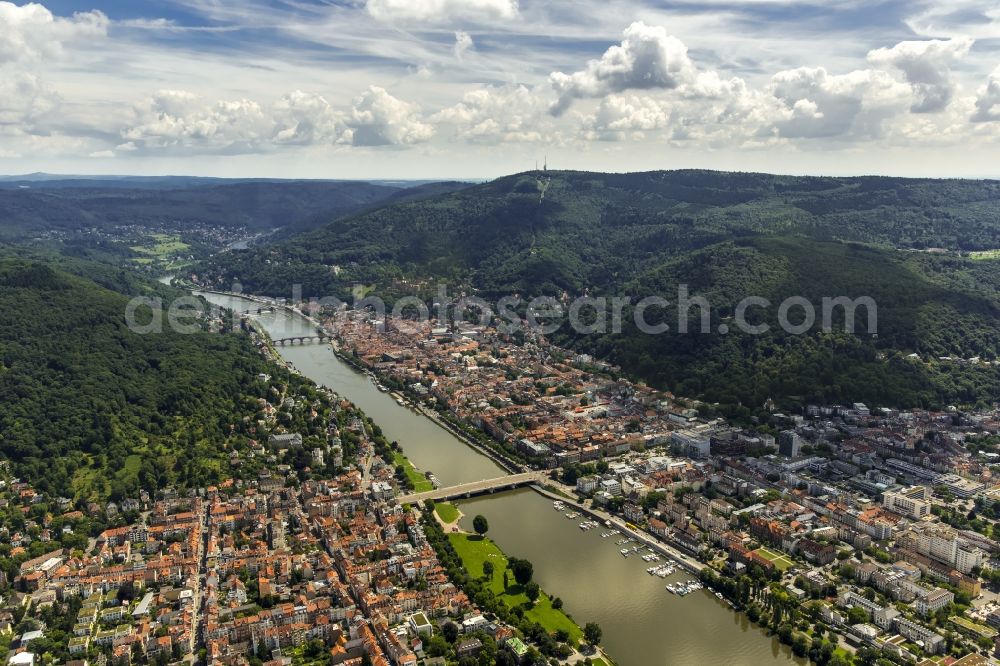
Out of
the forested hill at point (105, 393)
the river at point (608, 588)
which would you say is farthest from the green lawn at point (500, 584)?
the forested hill at point (105, 393)

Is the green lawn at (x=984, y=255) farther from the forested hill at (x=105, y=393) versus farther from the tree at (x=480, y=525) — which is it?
the forested hill at (x=105, y=393)

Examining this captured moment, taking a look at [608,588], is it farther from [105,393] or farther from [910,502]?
[105,393]

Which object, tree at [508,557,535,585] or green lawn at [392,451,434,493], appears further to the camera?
green lawn at [392,451,434,493]

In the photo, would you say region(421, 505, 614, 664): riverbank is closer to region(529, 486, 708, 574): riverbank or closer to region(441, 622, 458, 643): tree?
region(441, 622, 458, 643): tree

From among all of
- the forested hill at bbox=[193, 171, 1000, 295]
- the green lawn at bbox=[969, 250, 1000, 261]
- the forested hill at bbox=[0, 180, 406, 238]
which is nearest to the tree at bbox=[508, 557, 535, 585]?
the forested hill at bbox=[193, 171, 1000, 295]

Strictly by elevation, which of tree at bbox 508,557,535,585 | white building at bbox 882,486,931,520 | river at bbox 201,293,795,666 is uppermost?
white building at bbox 882,486,931,520

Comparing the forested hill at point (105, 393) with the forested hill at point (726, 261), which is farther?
the forested hill at point (726, 261)

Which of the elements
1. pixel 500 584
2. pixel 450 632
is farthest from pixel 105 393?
pixel 450 632
